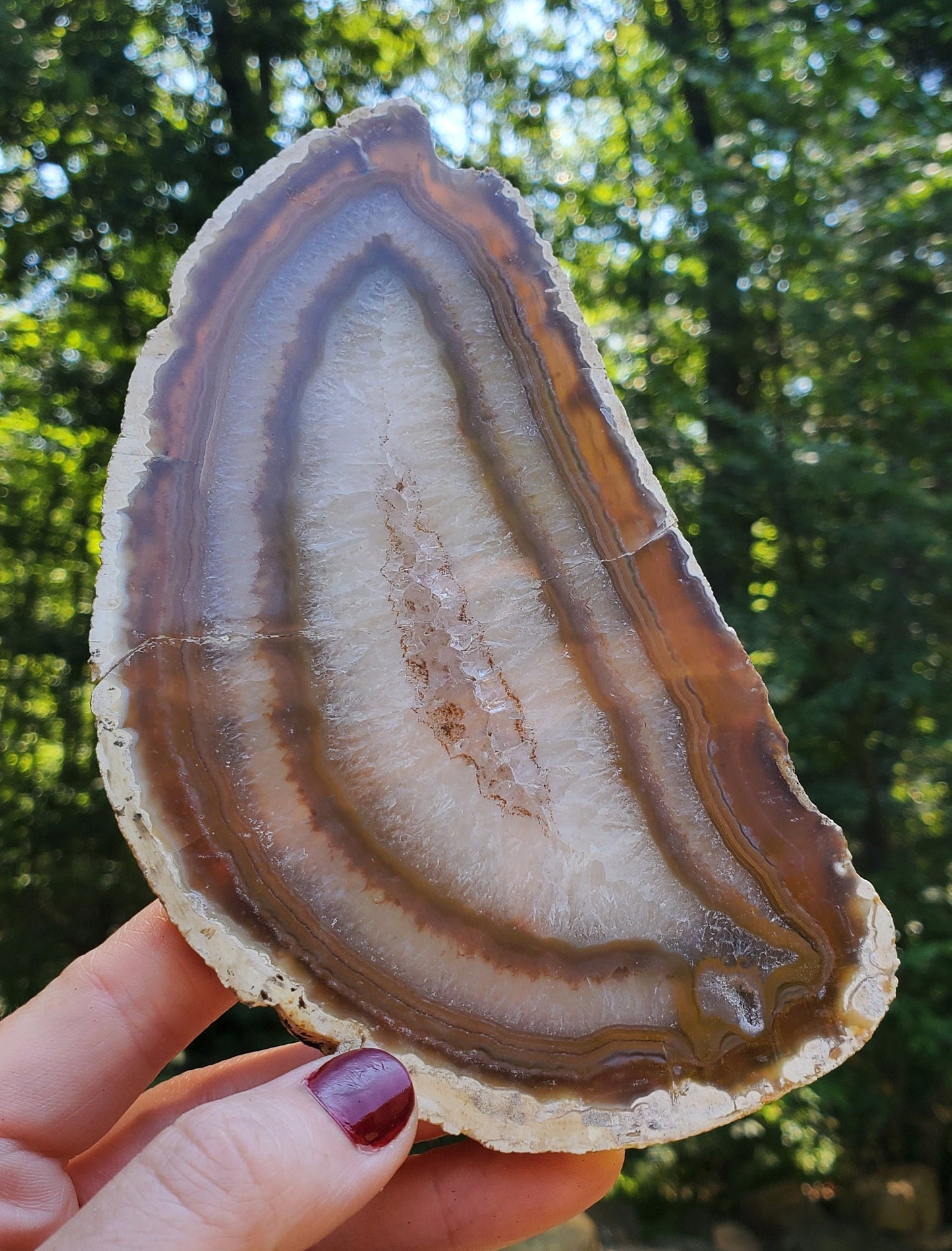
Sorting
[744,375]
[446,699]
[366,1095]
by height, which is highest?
[744,375]

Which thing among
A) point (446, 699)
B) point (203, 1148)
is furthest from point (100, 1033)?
point (446, 699)

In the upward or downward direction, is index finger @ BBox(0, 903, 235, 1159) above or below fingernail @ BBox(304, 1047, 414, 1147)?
above

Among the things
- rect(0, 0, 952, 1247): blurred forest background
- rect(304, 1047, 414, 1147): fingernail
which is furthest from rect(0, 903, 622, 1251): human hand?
rect(0, 0, 952, 1247): blurred forest background

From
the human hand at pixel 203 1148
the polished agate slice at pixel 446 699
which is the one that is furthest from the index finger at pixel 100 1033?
the polished agate slice at pixel 446 699

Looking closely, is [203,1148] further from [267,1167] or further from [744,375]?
[744,375]

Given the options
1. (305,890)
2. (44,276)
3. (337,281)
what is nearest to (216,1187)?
(305,890)

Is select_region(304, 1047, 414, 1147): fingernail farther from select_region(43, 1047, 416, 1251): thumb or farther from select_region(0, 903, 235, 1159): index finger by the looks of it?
select_region(0, 903, 235, 1159): index finger

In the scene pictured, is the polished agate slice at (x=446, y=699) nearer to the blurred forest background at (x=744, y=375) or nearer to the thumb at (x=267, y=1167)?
the thumb at (x=267, y=1167)
